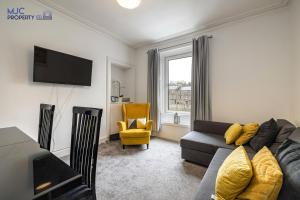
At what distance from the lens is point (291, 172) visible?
2.71 feet

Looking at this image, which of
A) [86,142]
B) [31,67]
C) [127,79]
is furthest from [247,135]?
[31,67]

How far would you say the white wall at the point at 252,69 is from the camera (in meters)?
2.54

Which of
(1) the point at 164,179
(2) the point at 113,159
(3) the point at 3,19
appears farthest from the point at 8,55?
(1) the point at 164,179

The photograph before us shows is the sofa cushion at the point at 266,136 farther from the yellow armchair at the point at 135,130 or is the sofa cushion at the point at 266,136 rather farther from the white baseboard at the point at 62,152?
the white baseboard at the point at 62,152

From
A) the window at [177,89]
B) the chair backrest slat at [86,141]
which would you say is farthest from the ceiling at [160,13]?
the chair backrest slat at [86,141]

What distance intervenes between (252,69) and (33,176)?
11.4ft

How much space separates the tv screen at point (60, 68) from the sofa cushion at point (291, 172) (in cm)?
315

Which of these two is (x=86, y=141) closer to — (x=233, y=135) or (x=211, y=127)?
(x=233, y=135)

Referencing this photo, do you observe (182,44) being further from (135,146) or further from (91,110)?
(91,110)

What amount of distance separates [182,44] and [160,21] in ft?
2.88

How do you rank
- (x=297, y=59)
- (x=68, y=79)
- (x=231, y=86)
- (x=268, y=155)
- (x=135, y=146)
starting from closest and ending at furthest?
(x=268, y=155)
(x=297, y=59)
(x=68, y=79)
(x=231, y=86)
(x=135, y=146)

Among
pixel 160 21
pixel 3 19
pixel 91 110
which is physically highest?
pixel 160 21

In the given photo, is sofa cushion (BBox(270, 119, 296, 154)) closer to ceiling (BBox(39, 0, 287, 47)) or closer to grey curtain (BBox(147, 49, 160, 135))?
ceiling (BBox(39, 0, 287, 47))

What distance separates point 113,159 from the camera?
2.66 meters
